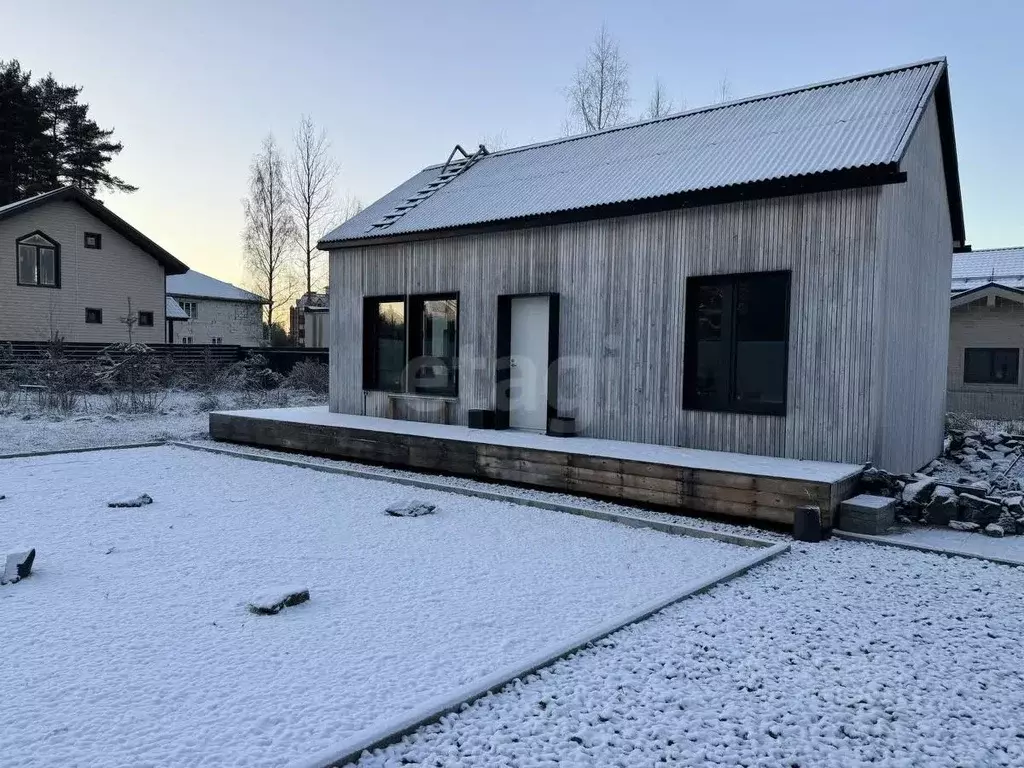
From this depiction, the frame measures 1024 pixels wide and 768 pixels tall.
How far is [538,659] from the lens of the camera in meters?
3.15

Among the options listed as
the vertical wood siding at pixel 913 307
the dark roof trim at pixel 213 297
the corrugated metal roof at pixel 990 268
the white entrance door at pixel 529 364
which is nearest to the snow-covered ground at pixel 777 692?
the vertical wood siding at pixel 913 307

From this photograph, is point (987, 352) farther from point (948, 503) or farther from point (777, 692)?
point (777, 692)

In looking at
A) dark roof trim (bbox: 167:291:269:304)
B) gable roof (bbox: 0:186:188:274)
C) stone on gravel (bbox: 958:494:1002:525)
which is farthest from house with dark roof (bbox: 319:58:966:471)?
dark roof trim (bbox: 167:291:269:304)

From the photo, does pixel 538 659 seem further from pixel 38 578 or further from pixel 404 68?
pixel 404 68

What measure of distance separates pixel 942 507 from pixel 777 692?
3.77 m

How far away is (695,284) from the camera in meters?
7.41

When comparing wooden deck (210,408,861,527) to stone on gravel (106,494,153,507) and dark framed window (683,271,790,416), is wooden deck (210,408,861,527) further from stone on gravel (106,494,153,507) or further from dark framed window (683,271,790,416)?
stone on gravel (106,494,153,507)

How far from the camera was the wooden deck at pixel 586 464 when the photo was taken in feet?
18.9

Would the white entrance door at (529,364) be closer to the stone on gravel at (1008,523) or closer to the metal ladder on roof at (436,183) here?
the metal ladder on roof at (436,183)

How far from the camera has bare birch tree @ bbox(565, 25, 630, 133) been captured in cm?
Result: 2288

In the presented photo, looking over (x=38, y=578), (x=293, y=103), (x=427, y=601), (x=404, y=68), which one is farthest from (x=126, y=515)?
(x=293, y=103)

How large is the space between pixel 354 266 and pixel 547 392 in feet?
13.4

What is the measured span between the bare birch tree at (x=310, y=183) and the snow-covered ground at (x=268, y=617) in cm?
2456

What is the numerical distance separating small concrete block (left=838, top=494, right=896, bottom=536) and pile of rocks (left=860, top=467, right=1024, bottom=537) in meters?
0.34
